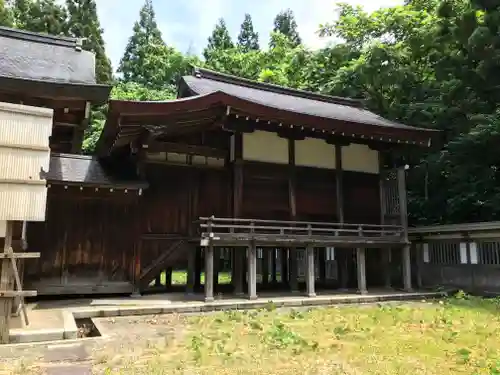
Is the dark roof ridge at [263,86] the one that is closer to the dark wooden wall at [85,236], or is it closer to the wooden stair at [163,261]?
the dark wooden wall at [85,236]

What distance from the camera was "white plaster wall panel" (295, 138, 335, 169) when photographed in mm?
14367

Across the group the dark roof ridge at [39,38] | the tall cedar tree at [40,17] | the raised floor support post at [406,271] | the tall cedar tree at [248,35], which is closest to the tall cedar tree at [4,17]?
the tall cedar tree at [40,17]

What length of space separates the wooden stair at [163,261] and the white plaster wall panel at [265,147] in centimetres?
332

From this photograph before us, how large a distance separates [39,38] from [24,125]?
6227mm

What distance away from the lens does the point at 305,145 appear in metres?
14.5

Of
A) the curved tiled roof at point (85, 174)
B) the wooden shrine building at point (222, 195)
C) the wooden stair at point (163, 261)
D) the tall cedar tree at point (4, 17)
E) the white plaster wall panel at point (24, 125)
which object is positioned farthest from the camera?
the tall cedar tree at point (4, 17)

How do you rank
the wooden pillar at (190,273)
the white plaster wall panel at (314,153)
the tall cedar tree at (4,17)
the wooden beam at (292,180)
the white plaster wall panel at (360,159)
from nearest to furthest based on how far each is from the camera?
the wooden pillar at (190,273) → the wooden beam at (292,180) → the white plaster wall panel at (314,153) → the white plaster wall panel at (360,159) → the tall cedar tree at (4,17)

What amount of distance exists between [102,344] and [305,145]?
9530 millimetres

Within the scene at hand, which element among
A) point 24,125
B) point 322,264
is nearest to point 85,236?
point 24,125

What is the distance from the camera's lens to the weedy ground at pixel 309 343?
5.59 meters

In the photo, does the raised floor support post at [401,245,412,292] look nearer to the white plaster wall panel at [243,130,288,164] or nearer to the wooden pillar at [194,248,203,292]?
the white plaster wall panel at [243,130,288,164]

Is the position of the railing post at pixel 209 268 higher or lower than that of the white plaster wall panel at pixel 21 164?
lower

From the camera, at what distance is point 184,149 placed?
12.9 meters

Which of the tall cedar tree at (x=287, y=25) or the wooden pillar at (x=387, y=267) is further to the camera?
the tall cedar tree at (x=287, y=25)
